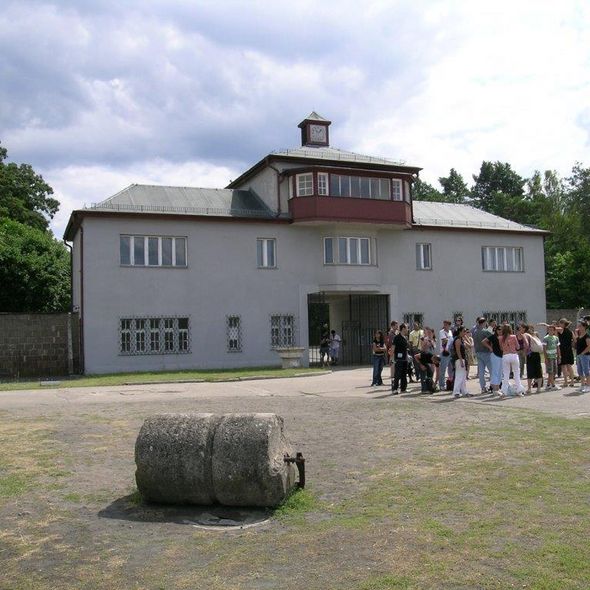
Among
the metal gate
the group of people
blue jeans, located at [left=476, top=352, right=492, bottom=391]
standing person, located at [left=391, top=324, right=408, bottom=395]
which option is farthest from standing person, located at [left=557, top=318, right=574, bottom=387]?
the metal gate

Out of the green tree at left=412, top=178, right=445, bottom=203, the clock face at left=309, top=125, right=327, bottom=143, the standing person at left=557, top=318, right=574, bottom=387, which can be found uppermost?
the green tree at left=412, top=178, right=445, bottom=203

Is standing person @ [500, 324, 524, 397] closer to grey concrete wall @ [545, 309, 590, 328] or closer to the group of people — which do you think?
the group of people

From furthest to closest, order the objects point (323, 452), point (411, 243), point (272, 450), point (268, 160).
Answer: point (411, 243), point (268, 160), point (323, 452), point (272, 450)

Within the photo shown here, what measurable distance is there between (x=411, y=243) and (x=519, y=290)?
276 inches

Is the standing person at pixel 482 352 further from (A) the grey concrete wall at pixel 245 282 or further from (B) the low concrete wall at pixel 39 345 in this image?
(B) the low concrete wall at pixel 39 345

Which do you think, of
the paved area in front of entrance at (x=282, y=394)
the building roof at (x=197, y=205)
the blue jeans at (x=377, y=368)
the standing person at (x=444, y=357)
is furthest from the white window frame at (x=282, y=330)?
the standing person at (x=444, y=357)

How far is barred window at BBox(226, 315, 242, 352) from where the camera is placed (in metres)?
29.6

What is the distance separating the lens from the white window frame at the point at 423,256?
111ft

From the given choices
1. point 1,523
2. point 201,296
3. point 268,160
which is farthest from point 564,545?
point 268,160

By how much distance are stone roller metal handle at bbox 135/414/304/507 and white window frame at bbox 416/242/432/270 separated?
1092 inches

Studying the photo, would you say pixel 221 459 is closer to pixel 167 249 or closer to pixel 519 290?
pixel 167 249

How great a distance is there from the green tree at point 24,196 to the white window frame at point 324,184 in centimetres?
2912

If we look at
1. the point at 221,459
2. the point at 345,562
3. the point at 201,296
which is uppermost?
the point at 201,296

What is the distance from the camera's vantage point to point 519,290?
36.4m
